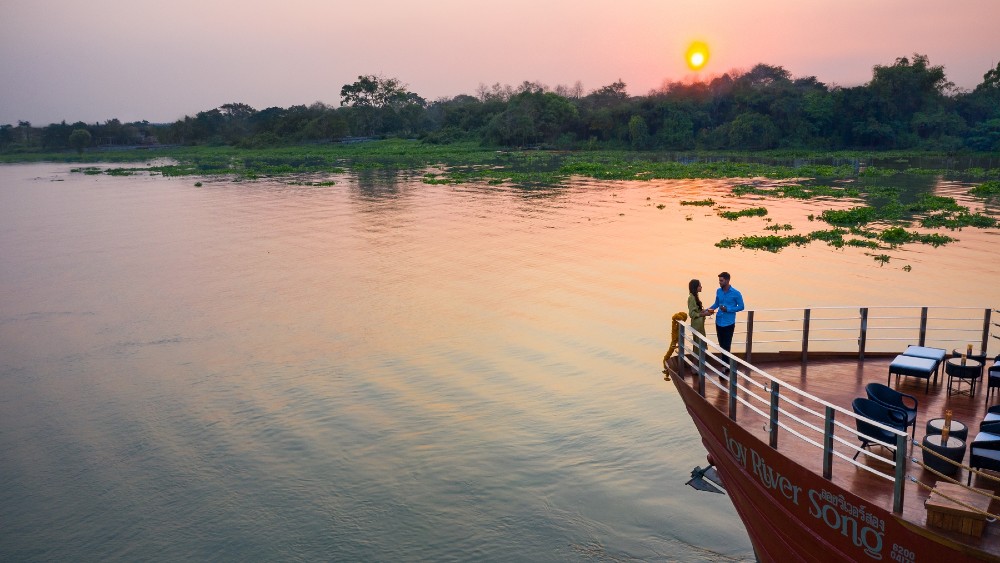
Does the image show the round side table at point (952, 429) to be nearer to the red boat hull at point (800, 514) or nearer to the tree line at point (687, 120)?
the red boat hull at point (800, 514)

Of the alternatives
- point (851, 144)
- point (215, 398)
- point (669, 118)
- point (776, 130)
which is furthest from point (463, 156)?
point (215, 398)

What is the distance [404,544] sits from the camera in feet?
34.5

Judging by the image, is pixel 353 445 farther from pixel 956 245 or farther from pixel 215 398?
pixel 956 245

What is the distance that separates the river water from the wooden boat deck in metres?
2.54

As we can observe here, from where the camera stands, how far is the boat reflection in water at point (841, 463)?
6.18 meters

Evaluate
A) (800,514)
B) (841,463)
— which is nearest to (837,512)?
(800,514)

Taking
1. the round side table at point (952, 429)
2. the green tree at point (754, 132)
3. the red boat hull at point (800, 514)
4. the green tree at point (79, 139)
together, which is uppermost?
the green tree at point (79, 139)

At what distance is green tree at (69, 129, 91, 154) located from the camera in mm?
163750

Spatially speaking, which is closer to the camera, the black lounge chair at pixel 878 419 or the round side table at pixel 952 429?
the round side table at pixel 952 429

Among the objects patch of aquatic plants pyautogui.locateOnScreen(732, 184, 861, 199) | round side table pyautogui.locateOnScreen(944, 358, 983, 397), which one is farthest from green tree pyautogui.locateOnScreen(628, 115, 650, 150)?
round side table pyautogui.locateOnScreen(944, 358, 983, 397)

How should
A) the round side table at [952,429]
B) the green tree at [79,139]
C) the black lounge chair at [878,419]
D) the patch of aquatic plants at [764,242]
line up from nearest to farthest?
1. the round side table at [952,429]
2. the black lounge chair at [878,419]
3. the patch of aquatic plants at [764,242]
4. the green tree at [79,139]

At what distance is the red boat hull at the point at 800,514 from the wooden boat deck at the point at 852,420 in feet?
0.50

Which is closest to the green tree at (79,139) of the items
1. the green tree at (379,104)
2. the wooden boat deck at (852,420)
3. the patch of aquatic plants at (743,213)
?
the green tree at (379,104)

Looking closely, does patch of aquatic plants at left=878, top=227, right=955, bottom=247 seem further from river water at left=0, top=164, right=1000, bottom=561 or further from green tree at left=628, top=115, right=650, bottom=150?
green tree at left=628, top=115, right=650, bottom=150
